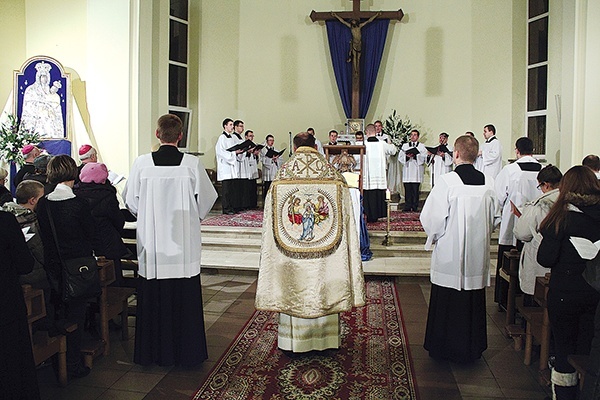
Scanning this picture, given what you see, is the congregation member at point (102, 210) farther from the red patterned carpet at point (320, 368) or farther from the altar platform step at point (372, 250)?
the altar platform step at point (372, 250)

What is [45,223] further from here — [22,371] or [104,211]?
[22,371]

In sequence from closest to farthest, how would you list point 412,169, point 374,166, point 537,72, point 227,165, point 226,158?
point 374,166, point 226,158, point 227,165, point 412,169, point 537,72

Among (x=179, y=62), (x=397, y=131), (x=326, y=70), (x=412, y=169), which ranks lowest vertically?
(x=412, y=169)

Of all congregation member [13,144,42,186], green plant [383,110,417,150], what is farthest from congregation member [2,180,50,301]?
green plant [383,110,417,150]

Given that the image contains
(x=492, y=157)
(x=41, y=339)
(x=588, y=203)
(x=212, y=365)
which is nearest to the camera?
(x=588, y=203)

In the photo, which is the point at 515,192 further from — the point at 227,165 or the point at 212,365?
the point at 227,165

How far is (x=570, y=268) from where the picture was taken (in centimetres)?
352

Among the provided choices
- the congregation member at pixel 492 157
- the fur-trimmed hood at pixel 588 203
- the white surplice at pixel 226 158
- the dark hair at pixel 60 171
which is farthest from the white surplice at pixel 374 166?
the fur-trimmed hood at pixel 588 203

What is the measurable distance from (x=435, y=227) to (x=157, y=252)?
2203 millimetres

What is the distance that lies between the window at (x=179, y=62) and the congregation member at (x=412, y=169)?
516 cm

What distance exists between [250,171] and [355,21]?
4.34 m

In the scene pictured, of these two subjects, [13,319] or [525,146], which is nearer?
[13,319]

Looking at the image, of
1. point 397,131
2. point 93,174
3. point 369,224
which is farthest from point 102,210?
point 397,131

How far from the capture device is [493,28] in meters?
13.1
